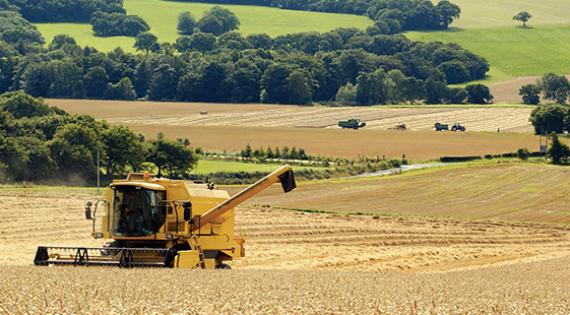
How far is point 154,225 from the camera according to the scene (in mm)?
28203

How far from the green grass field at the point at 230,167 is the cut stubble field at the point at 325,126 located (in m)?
7.70

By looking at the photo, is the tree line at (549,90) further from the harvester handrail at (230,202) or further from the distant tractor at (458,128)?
the harvester handrail at (230,202)

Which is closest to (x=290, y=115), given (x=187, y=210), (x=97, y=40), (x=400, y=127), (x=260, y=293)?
(x=400, y=127)

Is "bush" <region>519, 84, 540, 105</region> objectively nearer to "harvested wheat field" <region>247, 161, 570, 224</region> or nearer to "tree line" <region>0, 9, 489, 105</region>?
"tree line" <region>0, 9, 489, 105</region>

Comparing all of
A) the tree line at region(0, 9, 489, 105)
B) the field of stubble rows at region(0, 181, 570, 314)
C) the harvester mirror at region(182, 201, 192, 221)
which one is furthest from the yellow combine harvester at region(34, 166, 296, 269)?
the tree line at region(0, 9, 489, 105)

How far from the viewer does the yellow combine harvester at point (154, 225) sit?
27.6 meters

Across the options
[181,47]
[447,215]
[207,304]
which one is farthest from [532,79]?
[207,304]

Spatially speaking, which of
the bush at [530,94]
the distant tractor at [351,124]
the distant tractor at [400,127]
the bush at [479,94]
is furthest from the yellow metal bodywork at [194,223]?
the bush at [479,94]

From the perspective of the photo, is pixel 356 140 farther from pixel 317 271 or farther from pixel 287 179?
pixel 317 271

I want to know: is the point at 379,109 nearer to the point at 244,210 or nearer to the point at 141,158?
the point at 141,158

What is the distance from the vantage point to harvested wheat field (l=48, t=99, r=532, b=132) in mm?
115562

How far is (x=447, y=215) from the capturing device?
5588 cm

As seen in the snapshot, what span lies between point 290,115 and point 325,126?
12.2 m

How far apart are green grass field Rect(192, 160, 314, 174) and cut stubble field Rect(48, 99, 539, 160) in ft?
25.2
